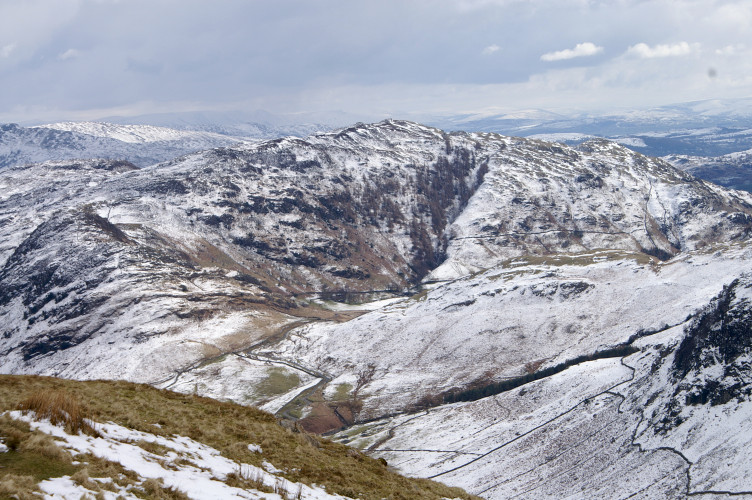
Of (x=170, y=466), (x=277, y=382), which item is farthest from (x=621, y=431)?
(x=277, y=382)

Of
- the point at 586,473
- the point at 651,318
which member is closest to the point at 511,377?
the point at 651,318

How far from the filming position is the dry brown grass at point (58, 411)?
22.5 m

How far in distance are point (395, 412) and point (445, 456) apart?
139 feet

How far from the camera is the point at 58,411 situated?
22.9m

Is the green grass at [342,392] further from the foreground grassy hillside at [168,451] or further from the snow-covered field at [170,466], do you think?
the snow-covered field at [170,466]

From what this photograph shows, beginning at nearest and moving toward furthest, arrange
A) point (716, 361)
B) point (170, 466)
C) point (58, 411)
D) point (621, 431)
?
point (170, 466), point (58, 411), point (716, 361), point (621, 431)

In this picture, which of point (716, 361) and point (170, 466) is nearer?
point (170, 466)

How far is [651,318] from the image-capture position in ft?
512

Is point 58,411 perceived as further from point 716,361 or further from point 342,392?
point 342,392

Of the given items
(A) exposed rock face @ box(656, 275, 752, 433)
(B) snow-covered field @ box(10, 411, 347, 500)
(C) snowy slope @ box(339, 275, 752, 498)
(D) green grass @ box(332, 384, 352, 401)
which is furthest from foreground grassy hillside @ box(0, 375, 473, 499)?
(D) green grass @ box(332, 384, 352, 401)

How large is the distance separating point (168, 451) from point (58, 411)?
511 cm

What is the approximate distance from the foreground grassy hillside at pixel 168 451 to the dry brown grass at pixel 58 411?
40 cm

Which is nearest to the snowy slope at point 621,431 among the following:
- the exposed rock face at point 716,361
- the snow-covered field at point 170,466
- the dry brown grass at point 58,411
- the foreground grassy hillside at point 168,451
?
the exposed rock face at point 716,361

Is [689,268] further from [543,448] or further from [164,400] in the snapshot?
[164,400]
